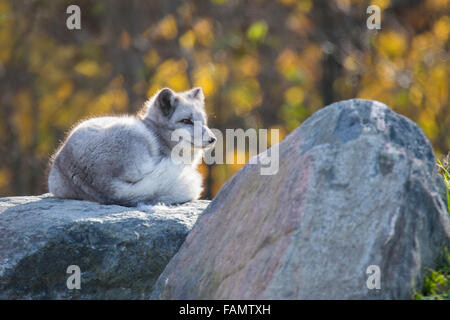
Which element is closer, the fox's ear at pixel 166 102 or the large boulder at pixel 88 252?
the large boulder at pixel 88 252

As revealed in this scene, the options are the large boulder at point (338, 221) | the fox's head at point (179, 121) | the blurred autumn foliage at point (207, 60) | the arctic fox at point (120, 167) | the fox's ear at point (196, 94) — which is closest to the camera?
the large boulder at point (338, 221)

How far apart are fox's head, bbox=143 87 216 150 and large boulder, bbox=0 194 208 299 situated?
4.52 feet

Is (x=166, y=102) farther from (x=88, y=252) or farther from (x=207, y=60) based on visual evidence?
(x=207, y=60)

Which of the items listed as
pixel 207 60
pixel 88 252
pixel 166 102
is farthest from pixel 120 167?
pixel 207 60

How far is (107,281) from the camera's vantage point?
5020 mm

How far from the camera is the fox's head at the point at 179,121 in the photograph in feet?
21.0

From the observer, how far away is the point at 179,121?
21.5 ft

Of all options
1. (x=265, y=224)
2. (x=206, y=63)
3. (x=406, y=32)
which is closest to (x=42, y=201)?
(x=265, y=224)

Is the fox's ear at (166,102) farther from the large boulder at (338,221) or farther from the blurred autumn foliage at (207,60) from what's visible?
the blurred autumn foliage at (207,60)

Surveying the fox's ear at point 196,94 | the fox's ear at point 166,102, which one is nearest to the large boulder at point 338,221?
the fox's ear at point 166,102

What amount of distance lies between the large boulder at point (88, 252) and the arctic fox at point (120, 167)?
54 cm

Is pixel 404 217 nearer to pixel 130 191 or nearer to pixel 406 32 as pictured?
pixel 130 191

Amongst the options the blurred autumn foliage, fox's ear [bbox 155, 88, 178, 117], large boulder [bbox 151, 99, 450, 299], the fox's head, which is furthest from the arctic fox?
the blurred autumn foliage
